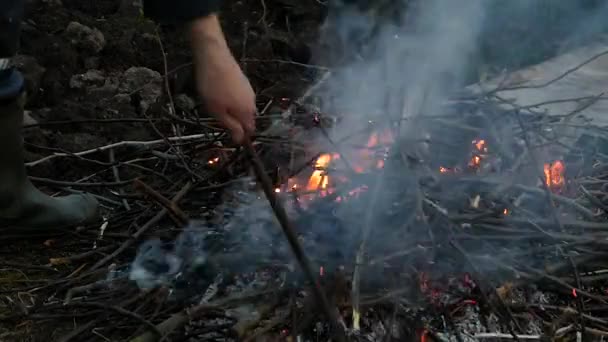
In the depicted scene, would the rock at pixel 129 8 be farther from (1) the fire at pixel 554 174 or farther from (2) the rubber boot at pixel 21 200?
(1) the fire at pixel 554 174

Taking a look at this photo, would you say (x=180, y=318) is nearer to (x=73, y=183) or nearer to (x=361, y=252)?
(x=361, y=252)

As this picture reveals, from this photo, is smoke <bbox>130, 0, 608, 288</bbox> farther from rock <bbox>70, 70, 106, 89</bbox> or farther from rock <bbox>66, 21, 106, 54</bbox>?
rock <bbox>66, 21, 106, 54</bbox>

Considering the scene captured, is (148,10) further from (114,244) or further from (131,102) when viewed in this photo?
(131,102)

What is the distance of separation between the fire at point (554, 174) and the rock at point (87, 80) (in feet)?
11.5

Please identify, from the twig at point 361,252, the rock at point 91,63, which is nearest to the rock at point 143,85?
the rock at point 91,63

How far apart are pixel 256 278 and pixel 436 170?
133cm

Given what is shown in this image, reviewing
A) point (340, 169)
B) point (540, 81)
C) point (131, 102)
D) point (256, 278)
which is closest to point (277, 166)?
point (340, 169)

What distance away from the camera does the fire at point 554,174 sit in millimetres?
3574

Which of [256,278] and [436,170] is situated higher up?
[436,170]

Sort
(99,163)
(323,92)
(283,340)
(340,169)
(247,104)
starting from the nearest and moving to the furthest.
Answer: (247,104), (283,340), (340,169), (99,163), (323,92)

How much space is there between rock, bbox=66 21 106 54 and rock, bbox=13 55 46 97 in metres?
0.56

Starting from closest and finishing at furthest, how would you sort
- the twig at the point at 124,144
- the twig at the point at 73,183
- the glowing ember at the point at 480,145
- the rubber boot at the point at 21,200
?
the rubber boot at the point at 21,200 → the twig at the point at 73,183 → the glowing ember at the point at 480,145 → the twig at the point at 124,144

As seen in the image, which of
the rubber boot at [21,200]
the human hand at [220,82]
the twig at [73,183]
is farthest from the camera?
the twig at [73,183]

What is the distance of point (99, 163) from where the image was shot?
3.94 m
